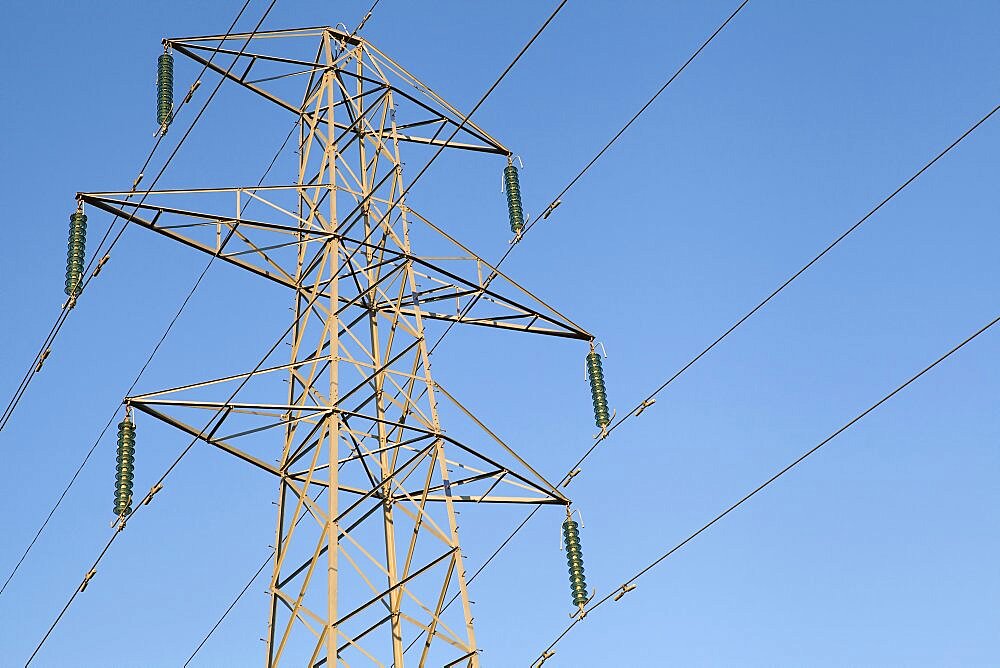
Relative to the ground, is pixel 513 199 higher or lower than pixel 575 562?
higher

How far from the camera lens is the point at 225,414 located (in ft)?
73.0

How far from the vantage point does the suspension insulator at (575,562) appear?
854 inches

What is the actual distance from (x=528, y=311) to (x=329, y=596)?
20.9 ft

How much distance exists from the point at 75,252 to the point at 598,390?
8.17 metres

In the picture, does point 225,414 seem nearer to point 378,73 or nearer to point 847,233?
point 378,73

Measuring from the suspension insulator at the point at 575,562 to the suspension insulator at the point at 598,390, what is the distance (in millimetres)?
1714

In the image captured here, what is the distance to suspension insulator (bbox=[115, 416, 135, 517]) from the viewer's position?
21.8 meters

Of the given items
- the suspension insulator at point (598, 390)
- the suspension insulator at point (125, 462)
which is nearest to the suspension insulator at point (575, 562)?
the suspension insulator at point (598, 390)

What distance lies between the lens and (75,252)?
22.6m

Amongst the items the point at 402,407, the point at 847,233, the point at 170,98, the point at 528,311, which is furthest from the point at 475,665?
the point at 170,98

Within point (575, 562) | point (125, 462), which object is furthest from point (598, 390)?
point (125, 462)

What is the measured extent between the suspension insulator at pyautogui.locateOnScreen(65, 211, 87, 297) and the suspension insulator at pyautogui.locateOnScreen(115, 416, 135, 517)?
2.18 metres

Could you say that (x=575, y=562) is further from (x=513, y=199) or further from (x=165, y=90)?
(x=165, y=90)

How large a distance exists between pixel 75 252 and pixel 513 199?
6.71 meters
